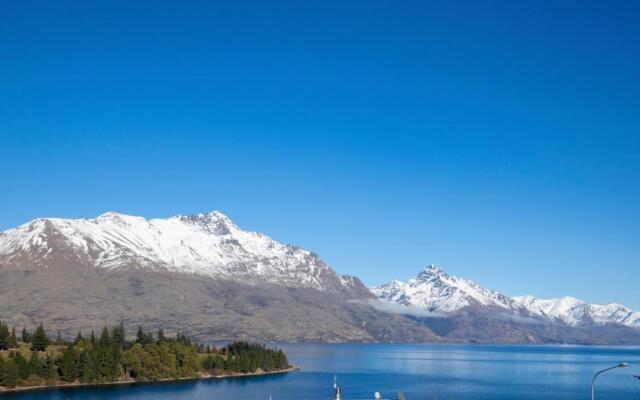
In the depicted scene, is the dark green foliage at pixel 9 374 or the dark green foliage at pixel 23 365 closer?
the dark green foliage at pixel 9 374

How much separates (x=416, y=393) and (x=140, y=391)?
72.8 meters

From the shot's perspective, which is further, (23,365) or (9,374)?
(23,365)

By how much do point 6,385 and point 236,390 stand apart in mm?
58187

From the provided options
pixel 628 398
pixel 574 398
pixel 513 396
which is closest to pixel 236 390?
pixel 513 396

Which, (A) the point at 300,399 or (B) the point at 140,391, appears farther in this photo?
(B) the point at 140,391

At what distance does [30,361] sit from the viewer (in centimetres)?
19650

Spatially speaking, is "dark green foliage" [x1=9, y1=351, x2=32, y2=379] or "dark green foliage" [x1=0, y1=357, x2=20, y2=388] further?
"dark green foliage" [x1=9, y1=351, x2=32, y2=379]

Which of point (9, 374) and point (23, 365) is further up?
point (23, 365)

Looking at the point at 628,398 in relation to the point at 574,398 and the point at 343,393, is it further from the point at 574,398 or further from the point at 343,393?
the point at 343,393

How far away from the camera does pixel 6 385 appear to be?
18312cm

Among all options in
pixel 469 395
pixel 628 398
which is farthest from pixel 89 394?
pixel 628 398

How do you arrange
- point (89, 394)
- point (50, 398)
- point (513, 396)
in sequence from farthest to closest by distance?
point (513, 396)
point (89, 394)
point (50, 398)

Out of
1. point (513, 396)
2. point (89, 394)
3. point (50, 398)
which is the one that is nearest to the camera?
point (50, 398)

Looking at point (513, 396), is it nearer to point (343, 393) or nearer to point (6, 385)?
point (343, 393)
